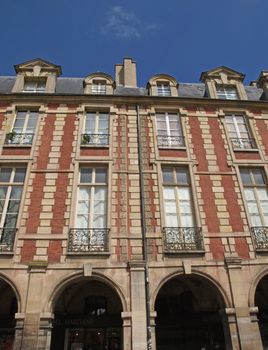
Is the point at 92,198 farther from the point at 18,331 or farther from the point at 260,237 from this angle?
the point at 260,237

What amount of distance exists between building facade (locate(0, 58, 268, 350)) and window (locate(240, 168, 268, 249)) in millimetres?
35

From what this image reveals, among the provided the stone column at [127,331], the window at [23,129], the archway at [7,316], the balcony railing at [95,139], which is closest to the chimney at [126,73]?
the balcony railing at [95,139]

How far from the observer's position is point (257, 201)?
8.74 m

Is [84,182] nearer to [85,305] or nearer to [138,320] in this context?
[85,305]

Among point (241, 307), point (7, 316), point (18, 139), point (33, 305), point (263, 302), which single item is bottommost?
point (241, 307)

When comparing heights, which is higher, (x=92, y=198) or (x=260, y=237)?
(x=92, y=198)

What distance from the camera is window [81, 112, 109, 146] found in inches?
380

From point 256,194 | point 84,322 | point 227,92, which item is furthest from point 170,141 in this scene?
point 84,322

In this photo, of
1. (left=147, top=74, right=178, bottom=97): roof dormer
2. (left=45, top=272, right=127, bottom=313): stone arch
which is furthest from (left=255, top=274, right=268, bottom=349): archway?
(left=147, top=74, right=178, bottom=97): roof dormer

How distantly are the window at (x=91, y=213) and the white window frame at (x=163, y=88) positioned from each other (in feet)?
14.6

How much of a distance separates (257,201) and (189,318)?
388 cm

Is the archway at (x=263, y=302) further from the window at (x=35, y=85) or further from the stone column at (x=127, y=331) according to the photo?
the window at (x=35, y=85)

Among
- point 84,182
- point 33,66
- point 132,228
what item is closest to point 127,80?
point 33,66

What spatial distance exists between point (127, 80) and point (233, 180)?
254 inches
